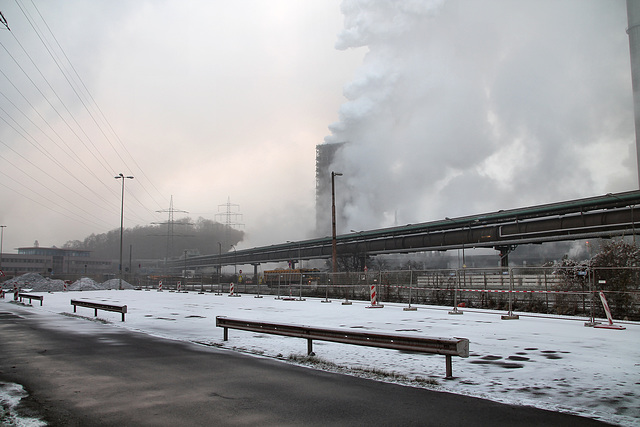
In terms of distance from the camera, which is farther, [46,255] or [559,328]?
[46,255]

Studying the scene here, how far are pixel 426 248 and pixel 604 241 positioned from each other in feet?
131

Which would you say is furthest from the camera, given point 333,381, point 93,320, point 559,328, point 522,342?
point 93,320

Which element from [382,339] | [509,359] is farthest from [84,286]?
[509,359]

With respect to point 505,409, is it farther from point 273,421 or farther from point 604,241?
point 604,241

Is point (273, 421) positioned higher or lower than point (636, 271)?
lower

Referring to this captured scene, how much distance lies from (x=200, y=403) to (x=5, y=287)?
229ft

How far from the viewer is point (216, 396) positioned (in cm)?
718

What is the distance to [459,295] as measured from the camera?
2850 centimetres

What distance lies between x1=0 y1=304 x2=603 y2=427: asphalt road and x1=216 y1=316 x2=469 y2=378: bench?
1.06 metres

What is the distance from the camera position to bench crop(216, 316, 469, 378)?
837 cm

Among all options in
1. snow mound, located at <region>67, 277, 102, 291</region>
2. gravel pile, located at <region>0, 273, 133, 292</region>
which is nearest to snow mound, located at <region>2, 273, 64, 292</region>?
gravel pile, located at <region>0, 273, 133, 292</region>

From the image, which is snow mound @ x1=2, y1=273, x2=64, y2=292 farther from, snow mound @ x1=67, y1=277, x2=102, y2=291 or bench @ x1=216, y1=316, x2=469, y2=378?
bench @ x1=216, y1=316, x2=469, y2=378

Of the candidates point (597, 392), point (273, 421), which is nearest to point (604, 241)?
point (597, 392)

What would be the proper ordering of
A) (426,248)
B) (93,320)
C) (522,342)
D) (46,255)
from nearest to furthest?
1. (522,342)
2. (93,320)
3. (426,248)
4. (46,255)
